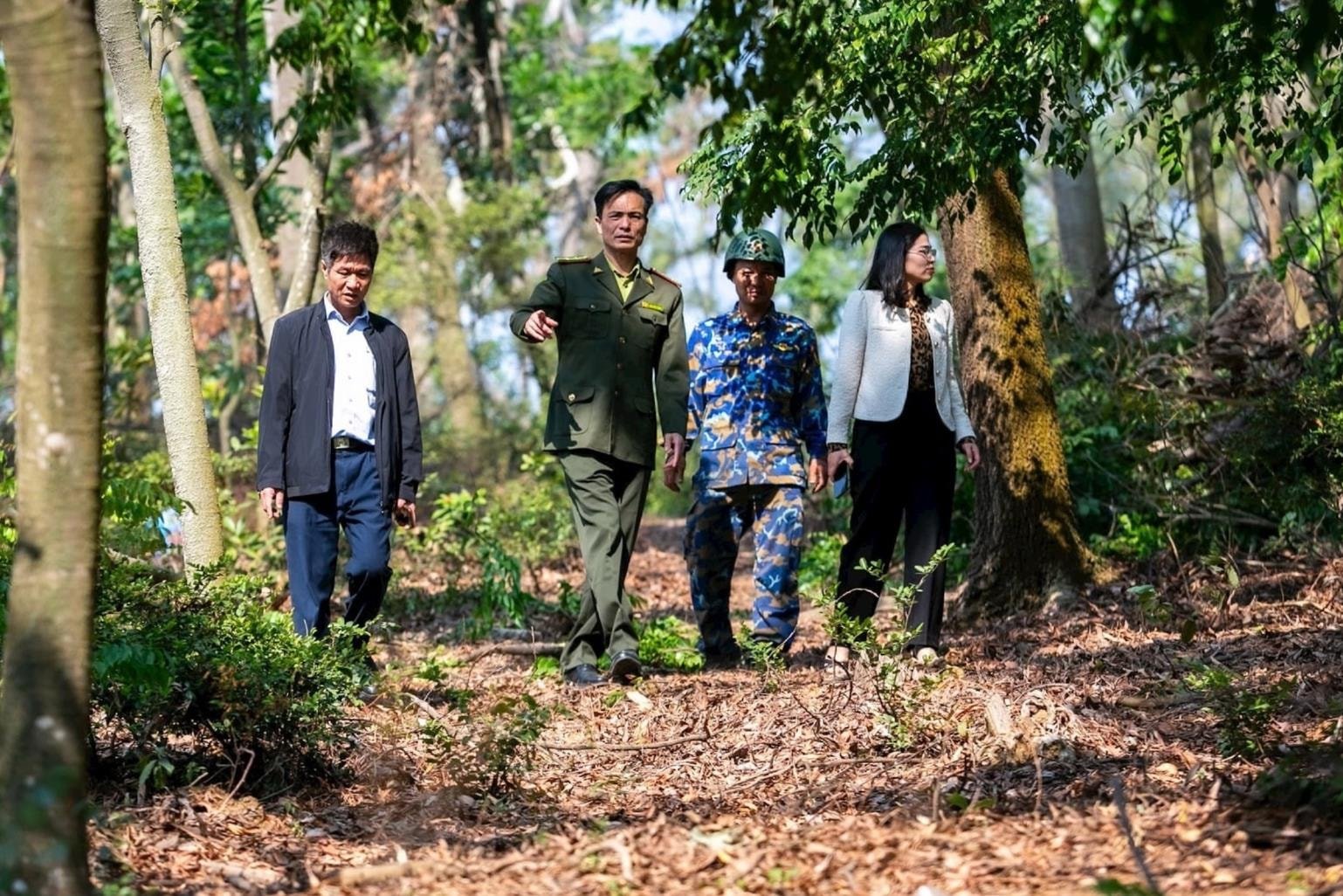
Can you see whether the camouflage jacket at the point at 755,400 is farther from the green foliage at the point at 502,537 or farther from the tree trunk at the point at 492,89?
the tree trunk at the point at 492,89

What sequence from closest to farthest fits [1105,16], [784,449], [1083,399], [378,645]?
[1105,16] → [784,449] → [378,645] → [1083,399]

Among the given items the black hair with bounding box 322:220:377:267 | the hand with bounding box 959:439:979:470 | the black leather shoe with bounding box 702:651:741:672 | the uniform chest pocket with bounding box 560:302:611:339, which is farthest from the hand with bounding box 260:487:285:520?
the hand with bounding box 959:439:979:470

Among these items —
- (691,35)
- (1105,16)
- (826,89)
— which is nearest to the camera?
(1105,16)

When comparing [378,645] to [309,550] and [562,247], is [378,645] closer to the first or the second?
[309,550]

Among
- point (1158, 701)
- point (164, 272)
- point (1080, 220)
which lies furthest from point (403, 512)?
point (1080, 220)

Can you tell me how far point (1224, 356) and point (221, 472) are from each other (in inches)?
282

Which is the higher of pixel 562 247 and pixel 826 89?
pixel 562 247

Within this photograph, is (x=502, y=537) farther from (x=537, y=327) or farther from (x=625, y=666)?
(x=537, y=327)

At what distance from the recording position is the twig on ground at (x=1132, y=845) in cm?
405

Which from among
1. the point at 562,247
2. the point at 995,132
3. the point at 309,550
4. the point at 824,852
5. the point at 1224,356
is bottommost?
the point at 824,852

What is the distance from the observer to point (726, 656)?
8617 millimetres

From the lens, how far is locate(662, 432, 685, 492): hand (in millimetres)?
8156

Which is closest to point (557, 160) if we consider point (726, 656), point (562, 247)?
point (562, 247)

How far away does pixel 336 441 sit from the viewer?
7.45 metres
